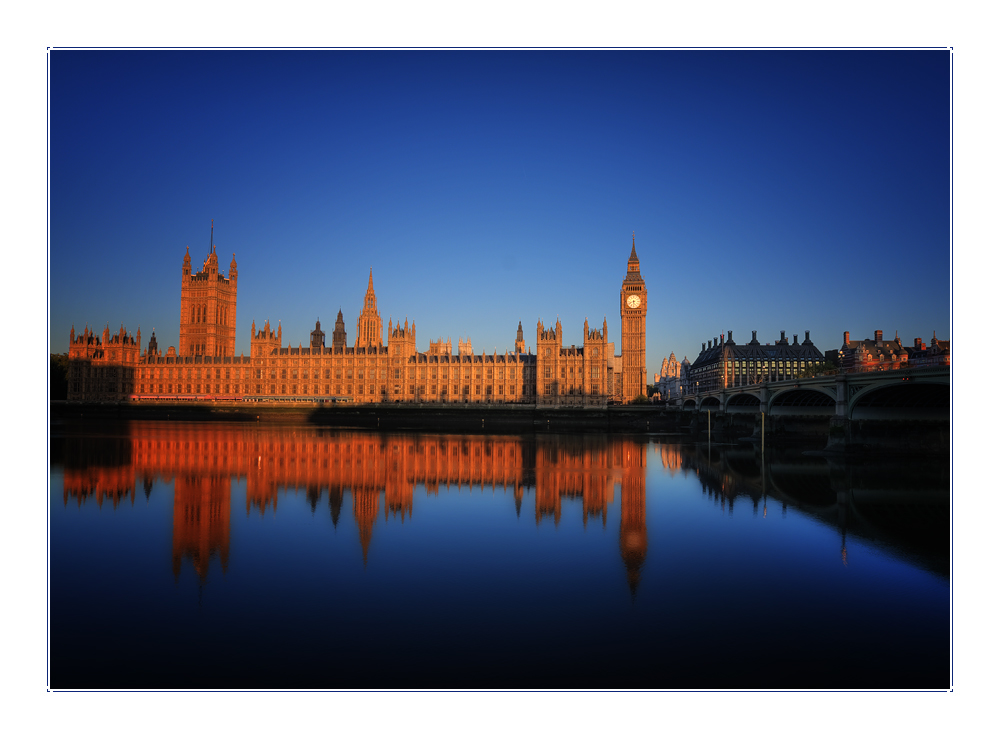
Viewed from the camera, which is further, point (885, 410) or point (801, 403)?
point (801, 403)

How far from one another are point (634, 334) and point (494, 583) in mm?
113204

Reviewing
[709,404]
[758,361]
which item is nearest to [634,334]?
[758,361]

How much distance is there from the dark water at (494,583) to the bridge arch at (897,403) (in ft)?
27.3

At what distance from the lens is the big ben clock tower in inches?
4703

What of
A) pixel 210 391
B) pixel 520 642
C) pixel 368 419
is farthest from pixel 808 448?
pixel 210 391

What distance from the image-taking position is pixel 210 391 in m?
113

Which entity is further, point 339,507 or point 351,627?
point 339,507

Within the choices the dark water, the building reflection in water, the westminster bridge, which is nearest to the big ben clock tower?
the building reflection in water

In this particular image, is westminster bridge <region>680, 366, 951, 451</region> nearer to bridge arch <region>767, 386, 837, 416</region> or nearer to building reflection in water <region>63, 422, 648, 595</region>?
bridge arch <region>767, 386, 837, 416</region>

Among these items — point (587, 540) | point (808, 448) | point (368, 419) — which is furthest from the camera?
point (368, 419)

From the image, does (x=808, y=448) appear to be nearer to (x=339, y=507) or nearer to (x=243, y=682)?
(x=339, y=507)

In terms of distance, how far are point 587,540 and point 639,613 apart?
232 inches

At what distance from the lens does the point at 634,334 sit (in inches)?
4830

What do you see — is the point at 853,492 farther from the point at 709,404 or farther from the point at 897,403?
the point at 709,404
